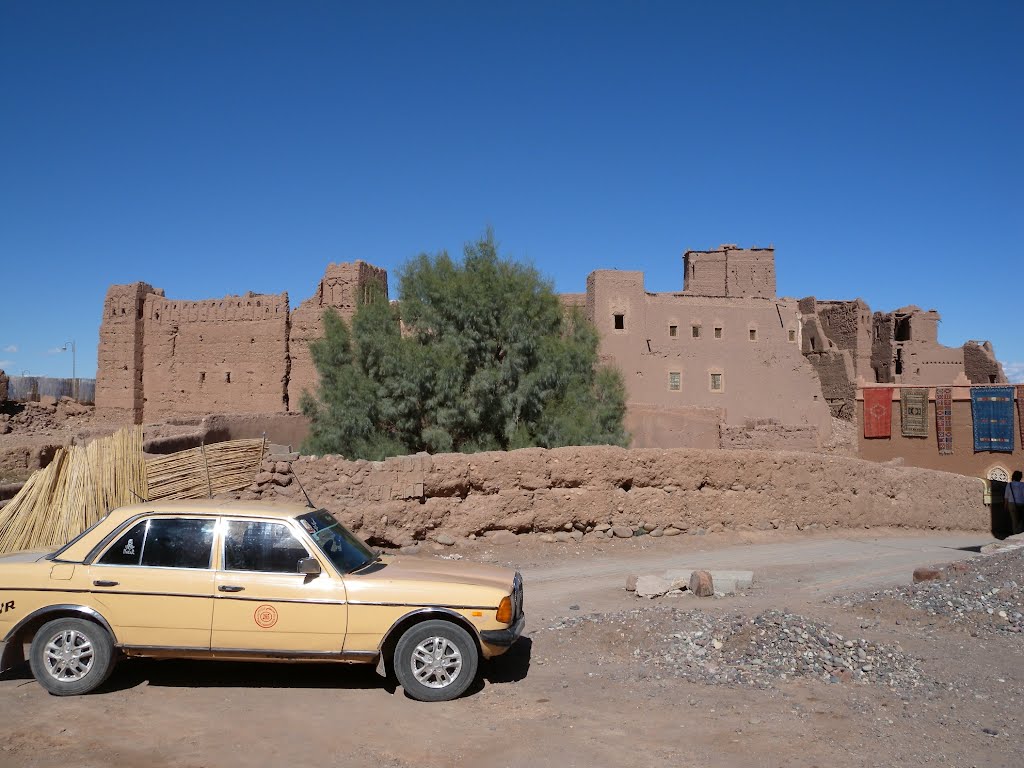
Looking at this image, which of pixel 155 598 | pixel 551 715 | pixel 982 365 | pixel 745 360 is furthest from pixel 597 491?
pixel 982 365

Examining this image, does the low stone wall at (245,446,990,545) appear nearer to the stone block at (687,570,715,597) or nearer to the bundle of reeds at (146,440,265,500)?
the bundle of reeds at (146,440,265,500)

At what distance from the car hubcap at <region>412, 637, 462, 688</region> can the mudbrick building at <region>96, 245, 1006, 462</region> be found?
19.1m

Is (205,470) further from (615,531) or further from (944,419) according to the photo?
(944,419)

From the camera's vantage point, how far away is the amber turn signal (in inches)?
206

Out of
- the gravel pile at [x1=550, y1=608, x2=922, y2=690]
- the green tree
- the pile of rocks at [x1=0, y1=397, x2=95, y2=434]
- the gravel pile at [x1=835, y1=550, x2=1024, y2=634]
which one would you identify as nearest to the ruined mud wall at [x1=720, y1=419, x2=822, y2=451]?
the green tree

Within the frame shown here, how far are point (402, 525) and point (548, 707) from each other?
19.1 ft

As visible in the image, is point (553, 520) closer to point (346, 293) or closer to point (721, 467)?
point (721, 467)

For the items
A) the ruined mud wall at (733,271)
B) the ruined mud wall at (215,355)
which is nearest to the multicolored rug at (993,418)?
the ruined mud wall at (733,271)

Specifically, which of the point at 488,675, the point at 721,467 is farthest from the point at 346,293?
the point at 488,675

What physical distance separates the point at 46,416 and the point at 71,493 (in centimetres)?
2552

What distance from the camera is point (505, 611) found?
5.26m

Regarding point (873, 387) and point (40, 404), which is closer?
point (873, 387)

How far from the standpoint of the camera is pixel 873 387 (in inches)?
960

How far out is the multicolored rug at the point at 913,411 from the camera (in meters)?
22.9
